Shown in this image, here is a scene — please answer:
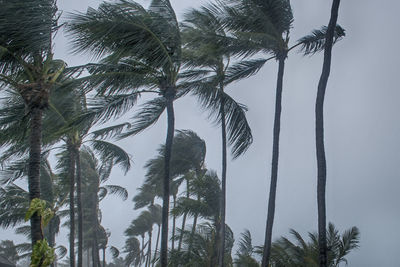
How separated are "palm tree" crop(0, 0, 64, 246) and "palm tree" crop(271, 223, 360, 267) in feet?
24.0

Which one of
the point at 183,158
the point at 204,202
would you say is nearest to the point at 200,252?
the point at 204,202

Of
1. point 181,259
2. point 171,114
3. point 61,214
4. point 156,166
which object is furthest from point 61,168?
point 61,214

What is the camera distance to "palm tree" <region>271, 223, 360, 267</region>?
1234 centimetres

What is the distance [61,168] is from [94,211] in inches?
470

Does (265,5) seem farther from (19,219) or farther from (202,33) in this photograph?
(19,219)

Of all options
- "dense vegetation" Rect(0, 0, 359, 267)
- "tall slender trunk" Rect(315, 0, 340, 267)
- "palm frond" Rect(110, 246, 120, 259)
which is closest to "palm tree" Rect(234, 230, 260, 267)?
"dense vegetation" Rect(0, 0, 359, 267)

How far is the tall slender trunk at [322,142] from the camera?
9.12 m

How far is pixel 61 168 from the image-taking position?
826 inches

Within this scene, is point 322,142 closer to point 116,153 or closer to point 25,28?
point 25,28

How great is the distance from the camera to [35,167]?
983cm

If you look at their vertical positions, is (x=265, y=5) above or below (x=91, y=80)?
above

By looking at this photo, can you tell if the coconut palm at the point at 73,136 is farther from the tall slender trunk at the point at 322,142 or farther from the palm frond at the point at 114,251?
the palm frond at the point at 114,251

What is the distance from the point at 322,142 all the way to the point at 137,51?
4.78 meters

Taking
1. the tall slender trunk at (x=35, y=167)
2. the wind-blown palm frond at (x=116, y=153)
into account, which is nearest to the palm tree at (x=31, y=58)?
the tall slender trunk at (x=35, y=167)
